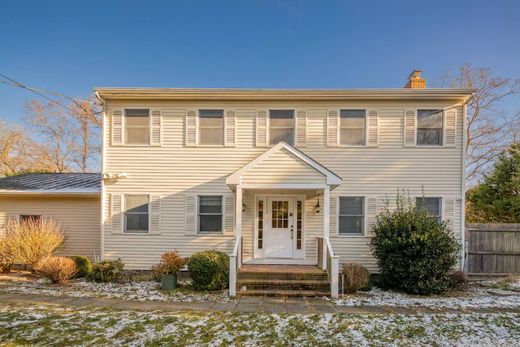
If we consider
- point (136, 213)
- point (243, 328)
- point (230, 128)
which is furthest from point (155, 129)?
point (243, 328)

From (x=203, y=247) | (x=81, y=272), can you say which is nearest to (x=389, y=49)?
(x=203, y=247)

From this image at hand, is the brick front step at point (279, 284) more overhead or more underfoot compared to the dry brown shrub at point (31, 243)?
more underfoot

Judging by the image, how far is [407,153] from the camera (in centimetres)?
989

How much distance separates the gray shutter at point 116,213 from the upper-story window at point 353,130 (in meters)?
7.39

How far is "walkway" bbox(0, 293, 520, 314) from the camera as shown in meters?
6.48

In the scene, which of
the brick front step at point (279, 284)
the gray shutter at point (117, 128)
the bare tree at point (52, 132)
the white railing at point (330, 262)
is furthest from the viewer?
the bare tree at point (52, 132)

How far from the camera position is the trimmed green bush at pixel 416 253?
8.01 meters

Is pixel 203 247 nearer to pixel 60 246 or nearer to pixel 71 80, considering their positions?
pixel 60 246

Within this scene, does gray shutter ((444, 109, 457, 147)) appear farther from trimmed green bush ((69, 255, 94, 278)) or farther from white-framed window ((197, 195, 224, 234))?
trimmed green bush ((69, 255, 94, 278))

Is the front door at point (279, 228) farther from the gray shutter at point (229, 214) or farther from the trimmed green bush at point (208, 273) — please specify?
the trimmed green bush at point (208, 273)

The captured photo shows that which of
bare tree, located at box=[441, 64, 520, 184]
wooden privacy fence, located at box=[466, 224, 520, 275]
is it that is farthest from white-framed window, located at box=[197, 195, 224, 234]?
bare tree, located at box=[441, 64, 520, 184]

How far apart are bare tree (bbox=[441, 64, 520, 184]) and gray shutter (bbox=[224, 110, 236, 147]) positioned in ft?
50.5

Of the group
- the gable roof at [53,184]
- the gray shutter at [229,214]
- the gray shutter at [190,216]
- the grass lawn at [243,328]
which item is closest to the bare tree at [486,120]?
the grass lawn at [243,328]

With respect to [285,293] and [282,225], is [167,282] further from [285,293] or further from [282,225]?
[282,225]
